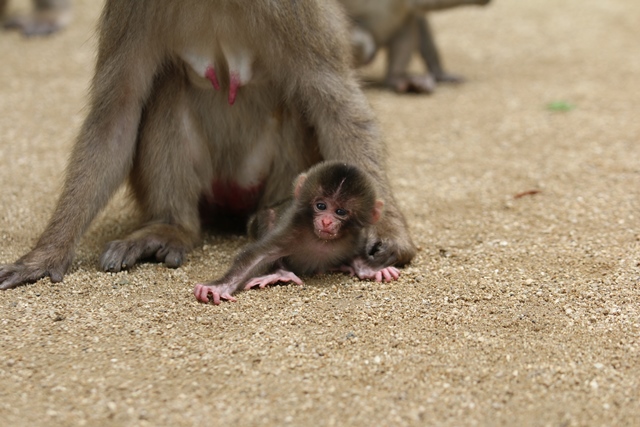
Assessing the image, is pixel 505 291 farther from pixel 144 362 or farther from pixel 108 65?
pixel 108 65

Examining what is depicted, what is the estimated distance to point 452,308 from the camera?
3.91m

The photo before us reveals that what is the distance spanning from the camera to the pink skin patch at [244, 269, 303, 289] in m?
4.14

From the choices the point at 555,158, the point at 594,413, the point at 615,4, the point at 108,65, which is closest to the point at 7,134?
the point at 108,65

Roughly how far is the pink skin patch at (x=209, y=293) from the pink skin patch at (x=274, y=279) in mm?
170

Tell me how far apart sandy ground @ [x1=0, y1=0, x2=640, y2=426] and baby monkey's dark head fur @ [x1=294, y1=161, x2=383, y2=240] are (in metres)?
0.32

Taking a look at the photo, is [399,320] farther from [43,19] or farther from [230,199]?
[43,19]

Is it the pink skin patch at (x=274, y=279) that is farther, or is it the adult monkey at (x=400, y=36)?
the adult monkey at (x=400, y=36)

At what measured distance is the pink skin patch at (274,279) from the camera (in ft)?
13.6

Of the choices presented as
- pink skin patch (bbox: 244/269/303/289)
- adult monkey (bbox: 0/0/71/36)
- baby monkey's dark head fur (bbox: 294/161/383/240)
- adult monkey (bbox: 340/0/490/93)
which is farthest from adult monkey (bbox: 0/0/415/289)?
adult monkey (bbox: 0/0/71/36)

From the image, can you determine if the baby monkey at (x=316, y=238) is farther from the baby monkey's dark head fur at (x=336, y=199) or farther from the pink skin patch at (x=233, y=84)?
the pink skin patch at (x=233, y=84)

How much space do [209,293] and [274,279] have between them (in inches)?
13.5

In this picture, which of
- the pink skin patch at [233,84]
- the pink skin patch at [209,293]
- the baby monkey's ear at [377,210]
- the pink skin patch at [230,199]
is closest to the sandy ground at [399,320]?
the pink skin patch at [209,293]

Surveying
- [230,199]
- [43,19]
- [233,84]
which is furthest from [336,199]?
[43,19]

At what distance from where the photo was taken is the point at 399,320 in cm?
379
